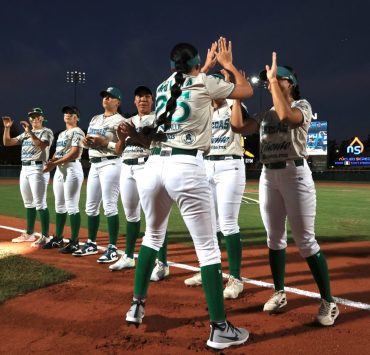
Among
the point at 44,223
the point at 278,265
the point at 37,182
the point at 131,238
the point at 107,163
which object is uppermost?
the point at 107,163

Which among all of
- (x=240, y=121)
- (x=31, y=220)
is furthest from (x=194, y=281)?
(x=31, y=220)

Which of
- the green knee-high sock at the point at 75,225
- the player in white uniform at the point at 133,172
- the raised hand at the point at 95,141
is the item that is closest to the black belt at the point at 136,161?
the player in white uniform at the point at 133,172

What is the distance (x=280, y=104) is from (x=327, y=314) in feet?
5.73

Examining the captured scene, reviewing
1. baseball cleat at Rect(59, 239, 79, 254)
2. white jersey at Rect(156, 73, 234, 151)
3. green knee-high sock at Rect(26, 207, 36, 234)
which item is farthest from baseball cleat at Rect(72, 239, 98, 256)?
white jersey at Rect(156, 73, 234, 151)

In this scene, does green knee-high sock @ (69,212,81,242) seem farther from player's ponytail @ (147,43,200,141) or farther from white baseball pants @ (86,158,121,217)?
player's ponytail @ (147,43,200,141)

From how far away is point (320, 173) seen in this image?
1374 inches

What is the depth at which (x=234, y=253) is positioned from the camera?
4238 mm

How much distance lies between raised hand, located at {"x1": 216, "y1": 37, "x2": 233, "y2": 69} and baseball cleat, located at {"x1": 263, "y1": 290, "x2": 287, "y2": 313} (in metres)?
2.07

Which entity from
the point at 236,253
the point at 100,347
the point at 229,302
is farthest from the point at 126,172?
the point at 100,347

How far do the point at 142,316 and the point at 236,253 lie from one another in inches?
55.5

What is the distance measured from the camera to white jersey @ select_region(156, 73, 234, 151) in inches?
116

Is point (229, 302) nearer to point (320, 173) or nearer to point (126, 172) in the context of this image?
point (126, 172)

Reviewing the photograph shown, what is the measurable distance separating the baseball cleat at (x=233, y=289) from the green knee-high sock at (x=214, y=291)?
1.08m

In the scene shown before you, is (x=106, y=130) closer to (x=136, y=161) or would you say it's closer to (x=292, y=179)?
(x=136, y=161)
